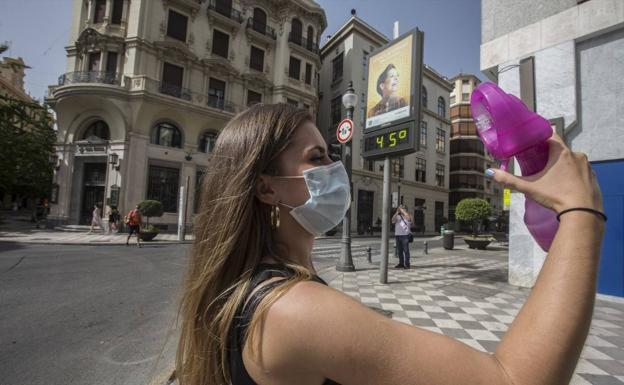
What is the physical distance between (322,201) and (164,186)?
21.0m

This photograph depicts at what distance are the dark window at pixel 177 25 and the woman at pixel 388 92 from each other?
19.0m

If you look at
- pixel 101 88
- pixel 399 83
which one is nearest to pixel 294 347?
pixel 399 83

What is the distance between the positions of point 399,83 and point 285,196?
6178 millimetres

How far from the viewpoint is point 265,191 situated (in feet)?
3.84

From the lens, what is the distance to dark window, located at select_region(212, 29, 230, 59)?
2208 cm

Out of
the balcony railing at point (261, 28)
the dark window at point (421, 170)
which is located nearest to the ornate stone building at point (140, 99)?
the balcony railing at point (261, 28)

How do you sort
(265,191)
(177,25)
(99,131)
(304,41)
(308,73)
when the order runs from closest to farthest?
(265,191), (99,131), (177,25), (304,41), (308,73)

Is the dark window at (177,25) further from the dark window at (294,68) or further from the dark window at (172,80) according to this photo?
the dark window at (294,68)

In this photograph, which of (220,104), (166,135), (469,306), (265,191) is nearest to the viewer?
(265,191)

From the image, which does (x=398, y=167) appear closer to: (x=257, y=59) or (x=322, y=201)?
(x=257, y=59)

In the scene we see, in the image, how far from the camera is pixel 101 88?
58.6 feet

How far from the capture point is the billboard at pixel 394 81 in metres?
6.18

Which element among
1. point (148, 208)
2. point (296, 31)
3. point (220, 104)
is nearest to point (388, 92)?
point (148, 208)

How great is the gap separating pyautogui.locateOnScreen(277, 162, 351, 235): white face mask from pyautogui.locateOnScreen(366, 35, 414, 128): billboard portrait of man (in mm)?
5164
